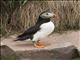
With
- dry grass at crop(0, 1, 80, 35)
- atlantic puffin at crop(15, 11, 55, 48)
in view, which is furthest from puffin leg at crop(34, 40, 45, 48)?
dry grass at crop(0, 1, 80, 35)

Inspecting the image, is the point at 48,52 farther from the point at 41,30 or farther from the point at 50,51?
the point at 41,30

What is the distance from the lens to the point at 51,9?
5.49m

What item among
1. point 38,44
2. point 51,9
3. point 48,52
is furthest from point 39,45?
point 51,9

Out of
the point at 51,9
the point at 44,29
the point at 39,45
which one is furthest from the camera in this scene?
the point at 51,9

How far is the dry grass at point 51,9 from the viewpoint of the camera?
5410 millimetres

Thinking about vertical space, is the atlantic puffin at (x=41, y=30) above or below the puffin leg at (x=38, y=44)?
above

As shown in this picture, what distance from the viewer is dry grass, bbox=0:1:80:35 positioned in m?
5.41

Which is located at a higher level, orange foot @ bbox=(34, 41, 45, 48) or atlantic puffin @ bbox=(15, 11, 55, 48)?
atlantic puffin @ bbox=(15, 11, 55, 48)

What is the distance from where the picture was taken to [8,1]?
5555mm

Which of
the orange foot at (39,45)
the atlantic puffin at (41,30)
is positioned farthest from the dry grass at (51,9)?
the atlantic puffin at (41,30)

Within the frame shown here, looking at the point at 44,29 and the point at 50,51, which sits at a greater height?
the point at 44,29

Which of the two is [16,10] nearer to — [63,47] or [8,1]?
[8,1]

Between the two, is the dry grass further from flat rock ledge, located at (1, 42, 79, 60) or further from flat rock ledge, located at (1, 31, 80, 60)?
flat rock ledge, located at (1, 42, 79, 60)

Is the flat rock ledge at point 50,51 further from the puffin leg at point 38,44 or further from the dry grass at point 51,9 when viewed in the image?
the dry grass at point 51,9
